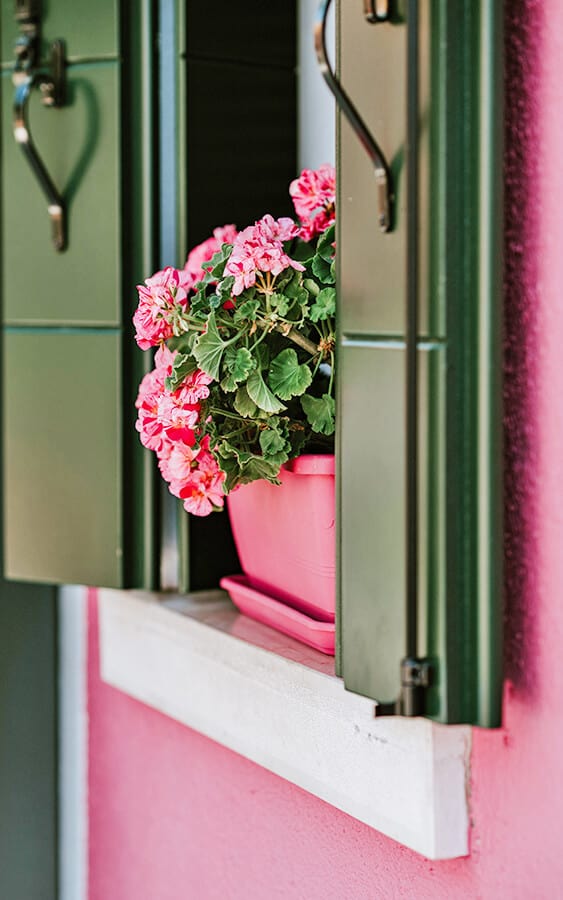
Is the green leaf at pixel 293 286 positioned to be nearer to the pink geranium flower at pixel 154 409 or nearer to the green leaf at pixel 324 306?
the green leaf at pixel 324 306

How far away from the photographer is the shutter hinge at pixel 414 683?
100cm

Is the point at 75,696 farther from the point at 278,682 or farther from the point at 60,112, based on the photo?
the point at 60,112

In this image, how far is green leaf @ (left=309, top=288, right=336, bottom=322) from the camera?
3.89 ft

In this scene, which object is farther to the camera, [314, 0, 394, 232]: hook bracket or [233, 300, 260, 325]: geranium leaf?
[233, 300, 260, 325]: geranium leaf

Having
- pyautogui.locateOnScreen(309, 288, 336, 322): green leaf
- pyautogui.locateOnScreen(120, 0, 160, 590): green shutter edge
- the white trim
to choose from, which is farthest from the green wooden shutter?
the white trim

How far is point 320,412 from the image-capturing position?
1224 mm

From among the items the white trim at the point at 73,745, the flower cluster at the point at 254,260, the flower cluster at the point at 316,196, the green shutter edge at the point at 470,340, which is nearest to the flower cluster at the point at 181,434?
the flower cluster at the point at 254,260

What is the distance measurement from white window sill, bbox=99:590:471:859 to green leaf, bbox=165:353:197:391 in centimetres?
30

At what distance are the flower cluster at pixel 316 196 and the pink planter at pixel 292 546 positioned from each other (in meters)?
0.26

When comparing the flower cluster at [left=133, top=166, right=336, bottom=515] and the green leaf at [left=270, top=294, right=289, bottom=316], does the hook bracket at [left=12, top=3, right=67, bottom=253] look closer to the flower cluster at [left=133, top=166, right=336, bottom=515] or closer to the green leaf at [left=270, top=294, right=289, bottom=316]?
the flower cluster at [left=133, top=166, right=336, bottom=515]

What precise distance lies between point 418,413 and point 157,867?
0.89 meters

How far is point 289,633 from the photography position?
1.35m

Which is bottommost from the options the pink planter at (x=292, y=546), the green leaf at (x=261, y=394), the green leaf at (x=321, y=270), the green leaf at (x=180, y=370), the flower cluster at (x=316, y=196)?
the pink planter at (x=292, y=546)

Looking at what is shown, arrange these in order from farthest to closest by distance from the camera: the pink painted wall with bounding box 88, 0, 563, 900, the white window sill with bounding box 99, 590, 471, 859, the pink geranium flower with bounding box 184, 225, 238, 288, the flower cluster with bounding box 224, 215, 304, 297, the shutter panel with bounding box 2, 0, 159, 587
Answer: the shutter panel with bounding box 2, 0, 159, 587, the pink geranium flower with bounding box 184, 225, 238, 288, the flower cluster with bounding box 224, 215, 304, 297, the white window sill with bounding box 99, 590, 471, 859, the pink painted wall with bounding box 88, 0, 563, 900
